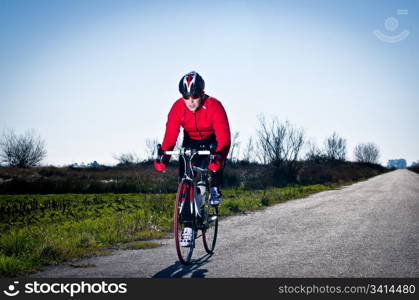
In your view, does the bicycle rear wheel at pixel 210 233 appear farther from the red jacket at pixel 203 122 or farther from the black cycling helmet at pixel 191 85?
the black cycling helmet at pixel 191 85

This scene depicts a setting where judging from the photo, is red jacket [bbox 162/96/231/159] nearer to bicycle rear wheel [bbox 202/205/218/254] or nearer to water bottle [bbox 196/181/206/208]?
water bottle [bbox 196/181/206/208]

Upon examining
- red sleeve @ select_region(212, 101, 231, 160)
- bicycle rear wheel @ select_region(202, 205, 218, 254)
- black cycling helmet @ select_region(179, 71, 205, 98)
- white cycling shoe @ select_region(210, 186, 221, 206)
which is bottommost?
bicycle rear wheel @ select_region(202, 205, 218, 254)

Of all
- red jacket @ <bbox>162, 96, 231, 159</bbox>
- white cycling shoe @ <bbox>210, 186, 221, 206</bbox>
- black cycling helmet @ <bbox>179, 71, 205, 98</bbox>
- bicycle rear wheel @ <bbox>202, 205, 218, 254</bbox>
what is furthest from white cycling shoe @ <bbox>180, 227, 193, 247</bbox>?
black cycling helmet @ <bbox>179, 71, 205, 98</bbox>

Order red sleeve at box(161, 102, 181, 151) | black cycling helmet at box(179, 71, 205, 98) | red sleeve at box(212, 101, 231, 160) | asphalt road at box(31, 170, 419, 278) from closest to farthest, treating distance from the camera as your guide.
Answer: asphalt road at box(31, 170, 419, 278) < black cycling helmet at box(179, 71, 205, 98) < red sleeve at box(212, 101, 231, 160) < red sleeve at box(161, 102, 181, 151)

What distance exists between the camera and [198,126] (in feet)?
18.0

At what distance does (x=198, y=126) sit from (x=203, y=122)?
0.10m

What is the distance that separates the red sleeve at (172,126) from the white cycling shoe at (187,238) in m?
1.44

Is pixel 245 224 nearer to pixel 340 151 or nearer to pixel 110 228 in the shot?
pixel 110 228

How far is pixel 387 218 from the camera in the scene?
972cm

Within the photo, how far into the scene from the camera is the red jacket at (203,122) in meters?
5.38

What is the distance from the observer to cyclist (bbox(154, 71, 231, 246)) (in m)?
5.12

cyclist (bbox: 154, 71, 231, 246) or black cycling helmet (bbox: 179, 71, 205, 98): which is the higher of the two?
black cycling helmet (bbox: 179, 71, 205, 98)

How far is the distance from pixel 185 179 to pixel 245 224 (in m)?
4.25

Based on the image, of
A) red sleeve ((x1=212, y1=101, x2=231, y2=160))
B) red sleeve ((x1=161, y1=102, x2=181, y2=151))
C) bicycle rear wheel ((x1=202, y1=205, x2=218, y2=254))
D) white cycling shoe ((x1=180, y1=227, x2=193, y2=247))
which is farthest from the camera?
bicycle rear wheel ((x1=202, y1=205, x2=218, y2=254))
